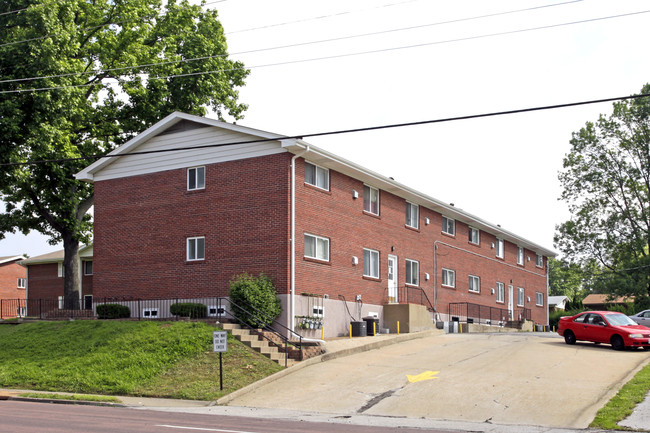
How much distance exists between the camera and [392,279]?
1271 inches

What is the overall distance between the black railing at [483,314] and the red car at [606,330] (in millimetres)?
10069

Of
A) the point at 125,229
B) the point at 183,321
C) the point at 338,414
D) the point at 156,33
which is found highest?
the point at 156,33

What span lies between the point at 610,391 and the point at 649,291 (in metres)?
38.2

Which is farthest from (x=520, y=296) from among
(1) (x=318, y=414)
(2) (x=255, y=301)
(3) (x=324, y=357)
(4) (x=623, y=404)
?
(1) (x=318, y=414)

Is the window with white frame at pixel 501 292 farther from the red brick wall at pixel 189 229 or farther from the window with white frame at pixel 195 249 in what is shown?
the window with white frame at pixel 195 249

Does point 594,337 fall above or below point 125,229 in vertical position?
below

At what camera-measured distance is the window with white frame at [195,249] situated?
90.5 feet

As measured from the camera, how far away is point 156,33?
36.3 meters

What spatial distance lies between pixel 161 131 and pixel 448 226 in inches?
689

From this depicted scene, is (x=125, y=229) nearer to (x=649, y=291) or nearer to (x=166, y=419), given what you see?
A: (x=166, y=419)

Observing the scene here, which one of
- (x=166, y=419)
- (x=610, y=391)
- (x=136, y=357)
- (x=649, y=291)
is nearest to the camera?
(x=166, y=419)

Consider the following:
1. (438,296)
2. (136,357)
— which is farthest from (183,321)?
(438,296)

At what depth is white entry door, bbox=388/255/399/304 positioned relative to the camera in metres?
31.9

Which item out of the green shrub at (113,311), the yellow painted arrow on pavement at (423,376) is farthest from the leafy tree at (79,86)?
the yellow painted arrow on pavement at (423,376)
